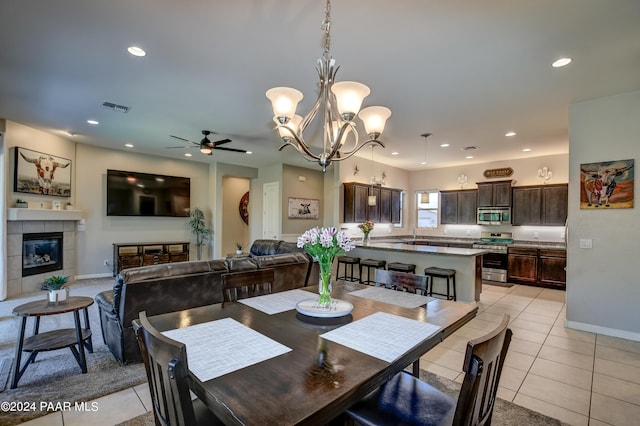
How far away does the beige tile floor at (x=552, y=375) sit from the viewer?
2.18 m

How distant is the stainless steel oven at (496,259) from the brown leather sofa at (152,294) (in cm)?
569

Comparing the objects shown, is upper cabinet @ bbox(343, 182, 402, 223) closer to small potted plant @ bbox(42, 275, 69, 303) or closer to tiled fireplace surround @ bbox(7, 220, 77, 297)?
small potted plant @ bbox(42, 275, 69, 303)

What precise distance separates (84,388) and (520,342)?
14.1ft

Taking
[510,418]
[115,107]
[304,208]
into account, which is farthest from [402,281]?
[304,208]

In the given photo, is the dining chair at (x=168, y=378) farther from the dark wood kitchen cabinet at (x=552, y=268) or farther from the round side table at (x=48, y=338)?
the dark wood kitchen cabinet at (x=552, y=268)

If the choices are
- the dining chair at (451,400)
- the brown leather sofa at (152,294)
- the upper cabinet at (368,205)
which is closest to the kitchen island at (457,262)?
the upper cabinet at (368,205)

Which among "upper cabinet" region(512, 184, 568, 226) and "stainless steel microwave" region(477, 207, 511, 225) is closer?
"upper cabinet" region(512, 184, 568, 226)

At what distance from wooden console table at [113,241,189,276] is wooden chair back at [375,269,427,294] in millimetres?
6193

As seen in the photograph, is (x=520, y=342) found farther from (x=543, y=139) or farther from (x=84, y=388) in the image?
(x=84, y=388)

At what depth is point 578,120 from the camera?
3.96 metres

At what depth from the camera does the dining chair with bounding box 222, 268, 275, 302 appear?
7.32ft

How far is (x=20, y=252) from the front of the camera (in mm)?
5340

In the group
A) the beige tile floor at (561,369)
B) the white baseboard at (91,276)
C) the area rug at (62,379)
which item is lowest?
the white baseboard at (91,276)

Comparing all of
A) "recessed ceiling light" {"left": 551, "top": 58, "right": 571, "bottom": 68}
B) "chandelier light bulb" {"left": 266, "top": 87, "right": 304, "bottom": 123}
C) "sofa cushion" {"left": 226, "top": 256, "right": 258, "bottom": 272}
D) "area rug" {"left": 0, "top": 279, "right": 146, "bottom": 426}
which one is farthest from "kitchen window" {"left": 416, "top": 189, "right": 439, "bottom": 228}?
"area rug" {"left": 0, "top": 279, "right": 146, "bottom": 426}
